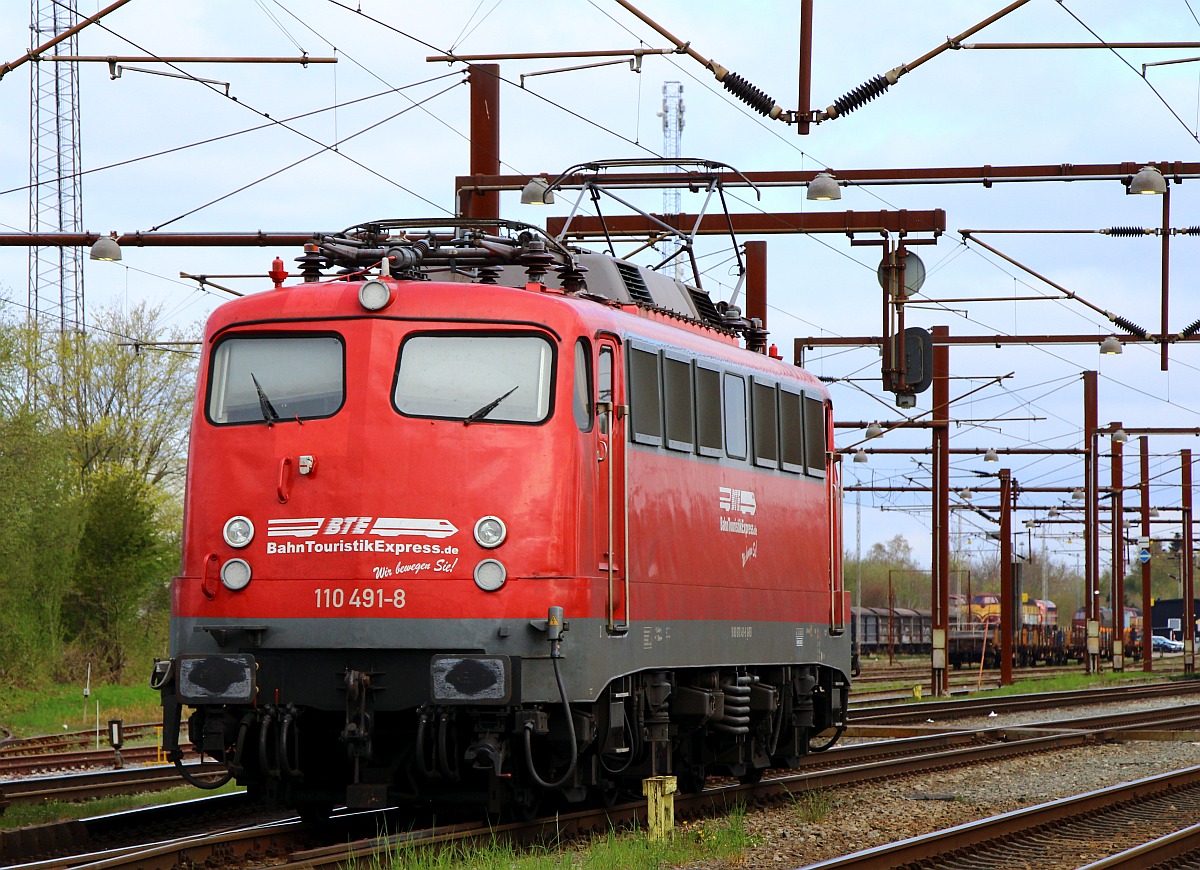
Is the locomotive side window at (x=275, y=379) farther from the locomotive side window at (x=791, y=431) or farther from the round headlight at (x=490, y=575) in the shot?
the locomotive side window at (x=791, y=431)

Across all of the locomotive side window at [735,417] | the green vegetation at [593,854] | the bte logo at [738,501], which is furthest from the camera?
the locomotive side window at [735,417]

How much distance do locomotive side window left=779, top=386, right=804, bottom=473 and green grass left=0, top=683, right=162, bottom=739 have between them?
61.0 ft

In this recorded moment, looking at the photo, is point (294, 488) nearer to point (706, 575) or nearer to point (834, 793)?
point (706, 575)

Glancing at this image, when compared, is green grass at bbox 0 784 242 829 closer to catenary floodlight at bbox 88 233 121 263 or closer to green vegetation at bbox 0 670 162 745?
catenary floodlight at bbox 88 233 121 263

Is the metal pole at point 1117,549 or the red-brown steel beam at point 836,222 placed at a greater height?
the red-brown steel beam at point 836,222

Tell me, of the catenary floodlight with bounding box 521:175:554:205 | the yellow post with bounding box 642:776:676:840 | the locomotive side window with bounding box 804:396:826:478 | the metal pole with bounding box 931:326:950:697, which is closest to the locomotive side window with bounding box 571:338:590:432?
the yellow post with bounding box 642:776:676:840

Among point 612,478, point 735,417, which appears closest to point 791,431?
point 735,417

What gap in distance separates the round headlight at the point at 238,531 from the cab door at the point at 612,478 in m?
2.36

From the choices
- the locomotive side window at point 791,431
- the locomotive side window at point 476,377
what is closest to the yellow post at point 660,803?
the locomotive side window at point 476,377

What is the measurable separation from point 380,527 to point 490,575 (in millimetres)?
802

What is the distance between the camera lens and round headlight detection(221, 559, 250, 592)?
10977 mm

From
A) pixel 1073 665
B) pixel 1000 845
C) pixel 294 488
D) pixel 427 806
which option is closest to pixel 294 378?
pixel 294 488

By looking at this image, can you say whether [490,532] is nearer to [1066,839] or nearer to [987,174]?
[1066,839]

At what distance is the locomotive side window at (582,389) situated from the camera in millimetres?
11273
